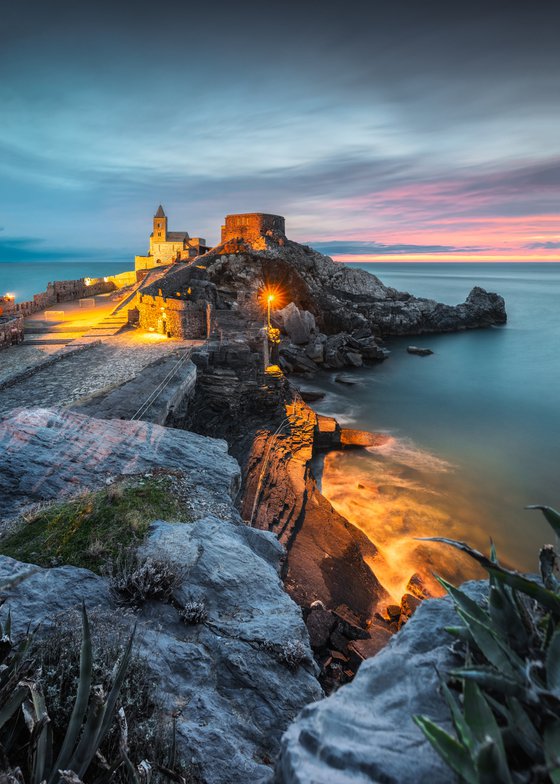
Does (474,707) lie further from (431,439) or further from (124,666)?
(431,439)

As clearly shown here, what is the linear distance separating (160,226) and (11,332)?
165ft

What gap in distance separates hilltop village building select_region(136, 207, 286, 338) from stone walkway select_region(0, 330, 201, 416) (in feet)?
4.36

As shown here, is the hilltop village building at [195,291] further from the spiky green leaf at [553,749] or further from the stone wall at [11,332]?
the spiky green leaf at [553,749]

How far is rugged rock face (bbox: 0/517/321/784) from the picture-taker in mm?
3166

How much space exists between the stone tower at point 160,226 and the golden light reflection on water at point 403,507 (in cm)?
5519

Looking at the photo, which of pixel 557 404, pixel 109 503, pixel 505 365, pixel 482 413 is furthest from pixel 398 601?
pixel 505 365

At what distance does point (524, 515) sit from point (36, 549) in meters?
16.5

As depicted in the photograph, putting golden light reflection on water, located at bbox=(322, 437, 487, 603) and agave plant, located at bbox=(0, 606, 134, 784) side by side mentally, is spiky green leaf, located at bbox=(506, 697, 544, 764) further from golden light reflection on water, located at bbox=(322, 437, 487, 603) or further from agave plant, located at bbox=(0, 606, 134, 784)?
golden light reflection on water, located at bbox=(322, 437, 487, 603)

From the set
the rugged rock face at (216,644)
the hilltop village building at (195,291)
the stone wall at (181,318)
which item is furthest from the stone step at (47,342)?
the rugged rock face at (216,644)

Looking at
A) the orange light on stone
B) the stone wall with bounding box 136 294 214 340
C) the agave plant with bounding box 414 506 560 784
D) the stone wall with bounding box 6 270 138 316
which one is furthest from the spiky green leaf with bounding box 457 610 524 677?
the orange light on stone

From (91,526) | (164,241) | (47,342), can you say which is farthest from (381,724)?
(164,241)

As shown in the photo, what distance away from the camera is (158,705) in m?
3.00

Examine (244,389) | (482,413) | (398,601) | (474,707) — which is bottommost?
(398,601)

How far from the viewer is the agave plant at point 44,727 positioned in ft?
6.85
